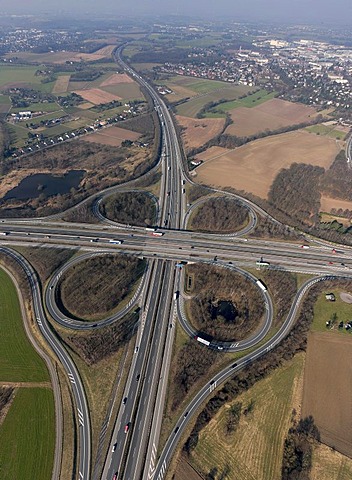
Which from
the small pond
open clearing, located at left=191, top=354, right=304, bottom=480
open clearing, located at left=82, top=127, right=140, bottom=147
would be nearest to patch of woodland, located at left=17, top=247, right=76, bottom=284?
the small pond

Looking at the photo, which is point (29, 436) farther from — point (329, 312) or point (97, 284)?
point (329, 312)

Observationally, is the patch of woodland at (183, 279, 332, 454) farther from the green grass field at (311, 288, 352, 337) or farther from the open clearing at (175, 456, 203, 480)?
the open clearing at (175, 456, 203, 480)

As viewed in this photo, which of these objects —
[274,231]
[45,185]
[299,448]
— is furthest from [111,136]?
[299,448]

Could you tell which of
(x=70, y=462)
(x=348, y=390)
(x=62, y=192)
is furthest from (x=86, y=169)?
(x=348, y=390)

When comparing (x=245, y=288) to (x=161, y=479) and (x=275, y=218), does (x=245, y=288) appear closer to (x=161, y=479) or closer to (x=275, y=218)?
(x=275, y=218)

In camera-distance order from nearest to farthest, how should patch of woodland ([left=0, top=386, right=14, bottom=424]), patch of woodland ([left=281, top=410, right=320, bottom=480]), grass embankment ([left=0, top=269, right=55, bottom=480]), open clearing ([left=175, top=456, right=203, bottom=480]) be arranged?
patch of woodland ([left=281, top=410, right=320, bottom=480])
open clearing ([left=175, top=456, right=203, bottom=480])
grass embankment ([left=0, top=269, right=55, bottom=480])
patch of woodland ([left=0, top=386, right=14, bottom=424])

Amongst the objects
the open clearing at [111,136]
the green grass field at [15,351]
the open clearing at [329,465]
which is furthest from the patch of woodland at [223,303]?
the open clearing at [111,136]
